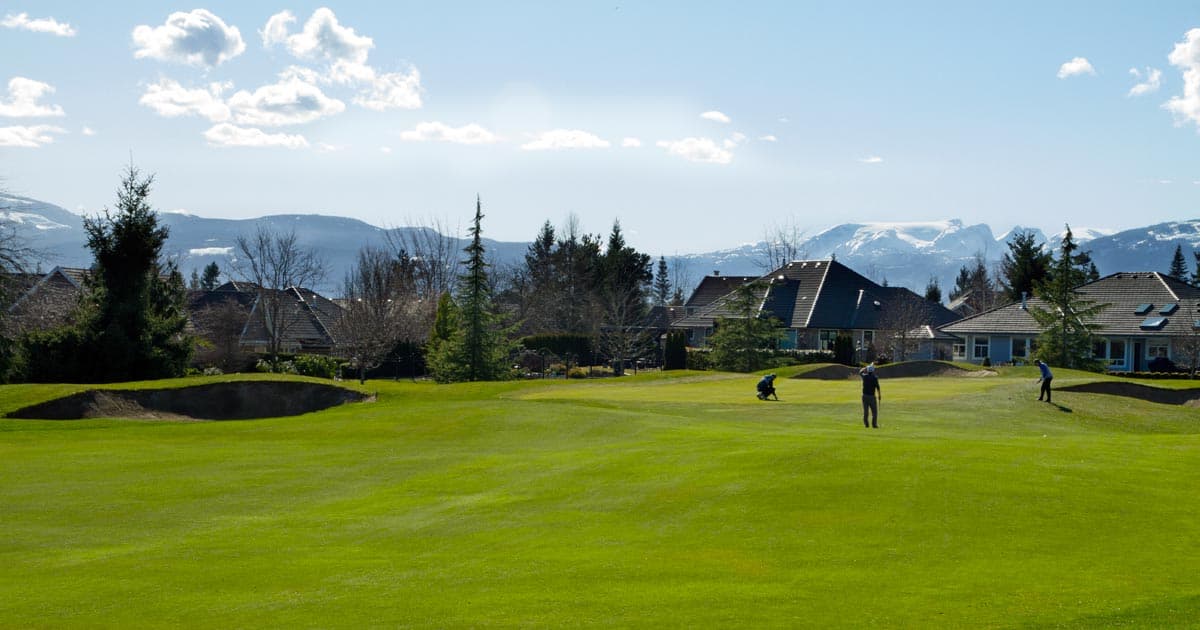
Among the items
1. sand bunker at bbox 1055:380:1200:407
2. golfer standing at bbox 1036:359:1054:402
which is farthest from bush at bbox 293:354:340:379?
sand bunker at bbox 1055:380:1200:407

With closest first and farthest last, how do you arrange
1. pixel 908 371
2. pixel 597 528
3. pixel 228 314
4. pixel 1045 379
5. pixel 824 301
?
pixel 597 528, pixel 1045 379, pixel 908 371, pixel 228 314, pixel 824 301

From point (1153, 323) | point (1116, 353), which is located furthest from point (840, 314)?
point (1153, 323)

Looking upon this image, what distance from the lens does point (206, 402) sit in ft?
117

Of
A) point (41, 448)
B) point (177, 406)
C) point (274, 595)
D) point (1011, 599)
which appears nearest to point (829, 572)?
point (1011, 599)

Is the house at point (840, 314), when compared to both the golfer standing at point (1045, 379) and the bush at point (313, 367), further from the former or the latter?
the golfer standing at point (1045, 379)

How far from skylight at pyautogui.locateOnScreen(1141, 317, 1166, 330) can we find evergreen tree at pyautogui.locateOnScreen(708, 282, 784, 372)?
29.8 metres

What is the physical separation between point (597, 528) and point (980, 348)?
2911 inches

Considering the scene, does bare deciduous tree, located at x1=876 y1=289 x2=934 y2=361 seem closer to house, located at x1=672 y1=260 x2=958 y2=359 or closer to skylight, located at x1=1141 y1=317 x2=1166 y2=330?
house, located at x1=672 y1=260 x2=958 y2=359

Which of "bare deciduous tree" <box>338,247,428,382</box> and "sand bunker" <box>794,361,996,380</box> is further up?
"bare deciduous tree" <box>338,247,428,382</box>

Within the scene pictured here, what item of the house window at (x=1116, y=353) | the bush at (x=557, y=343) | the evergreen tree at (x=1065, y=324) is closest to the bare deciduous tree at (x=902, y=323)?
the house window at (x=1116, y=353)

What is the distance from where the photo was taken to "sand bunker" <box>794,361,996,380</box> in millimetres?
57688

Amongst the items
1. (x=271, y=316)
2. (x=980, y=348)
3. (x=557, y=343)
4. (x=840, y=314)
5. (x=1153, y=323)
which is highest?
(x=840, y=314)

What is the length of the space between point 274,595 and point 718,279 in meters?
106

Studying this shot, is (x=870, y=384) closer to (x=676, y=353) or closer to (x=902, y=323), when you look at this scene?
(x=676, y=353)
